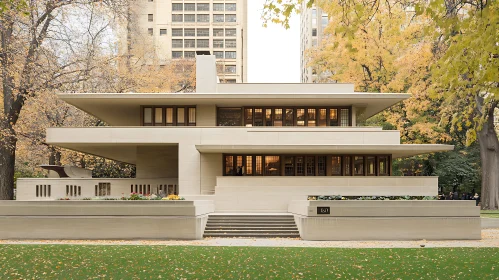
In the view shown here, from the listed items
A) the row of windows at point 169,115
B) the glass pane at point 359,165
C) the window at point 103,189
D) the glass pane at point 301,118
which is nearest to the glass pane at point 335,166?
the glass pane at point 359,165

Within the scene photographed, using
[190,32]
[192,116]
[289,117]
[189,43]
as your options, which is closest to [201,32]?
[190,32]

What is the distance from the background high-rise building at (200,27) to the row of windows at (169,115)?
79.7m

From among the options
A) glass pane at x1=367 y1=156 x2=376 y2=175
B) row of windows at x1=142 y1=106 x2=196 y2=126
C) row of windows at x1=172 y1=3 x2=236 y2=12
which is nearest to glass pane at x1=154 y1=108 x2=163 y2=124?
row of windows at x1=142 y1=106 x2=196 y2=126

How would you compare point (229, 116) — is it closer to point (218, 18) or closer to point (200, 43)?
point (200, 43)

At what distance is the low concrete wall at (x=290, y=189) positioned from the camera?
29750 mm

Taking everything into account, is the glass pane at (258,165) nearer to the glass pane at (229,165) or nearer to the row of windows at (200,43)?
the glass pane at (229,165)

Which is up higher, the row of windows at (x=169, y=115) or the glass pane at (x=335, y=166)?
the row of windows at (x=169, y=115)

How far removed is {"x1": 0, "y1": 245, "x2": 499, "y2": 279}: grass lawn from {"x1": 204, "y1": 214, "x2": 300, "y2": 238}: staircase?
5673 millimetres

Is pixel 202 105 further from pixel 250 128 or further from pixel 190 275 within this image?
pixel 190 275

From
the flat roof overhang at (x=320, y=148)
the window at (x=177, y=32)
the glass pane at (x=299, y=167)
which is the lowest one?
the glass pane at (x=299, y=167)

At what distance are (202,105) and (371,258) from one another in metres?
20.1

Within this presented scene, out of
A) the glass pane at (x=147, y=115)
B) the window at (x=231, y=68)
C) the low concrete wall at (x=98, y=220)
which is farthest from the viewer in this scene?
the window at (x=231, y=68)

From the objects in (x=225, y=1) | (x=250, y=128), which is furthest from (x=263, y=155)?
(x=225, y=1)

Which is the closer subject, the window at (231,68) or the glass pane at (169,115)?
the glass pane at (169,115)
